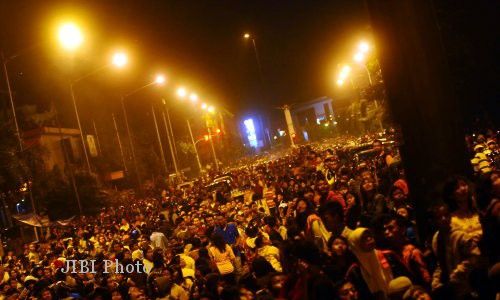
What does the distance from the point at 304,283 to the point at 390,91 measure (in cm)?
322

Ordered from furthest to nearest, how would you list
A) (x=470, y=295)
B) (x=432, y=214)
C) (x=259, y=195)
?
(x=259, y=195) → (x=432, y=214) → (x=470, y=295)

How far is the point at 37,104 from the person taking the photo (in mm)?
45844

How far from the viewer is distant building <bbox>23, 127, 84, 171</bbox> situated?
38281 mm

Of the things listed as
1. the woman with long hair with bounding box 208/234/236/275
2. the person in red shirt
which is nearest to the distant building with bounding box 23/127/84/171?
the woman with long hair with bounding box 208/234/236/275

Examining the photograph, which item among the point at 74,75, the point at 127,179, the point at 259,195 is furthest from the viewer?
the point at 74,75

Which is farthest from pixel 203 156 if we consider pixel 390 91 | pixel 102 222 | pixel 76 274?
pixel 390 91

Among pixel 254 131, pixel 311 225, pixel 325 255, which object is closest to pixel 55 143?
pixel 311 225

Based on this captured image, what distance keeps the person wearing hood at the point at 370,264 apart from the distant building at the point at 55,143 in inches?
1303

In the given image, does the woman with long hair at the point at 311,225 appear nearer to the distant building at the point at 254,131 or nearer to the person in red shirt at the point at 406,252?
the person in red shirt at the point at 406,252

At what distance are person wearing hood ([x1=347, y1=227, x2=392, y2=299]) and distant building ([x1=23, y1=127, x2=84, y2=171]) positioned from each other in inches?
1303

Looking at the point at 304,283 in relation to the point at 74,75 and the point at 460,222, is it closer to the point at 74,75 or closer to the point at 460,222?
the point at 460,222

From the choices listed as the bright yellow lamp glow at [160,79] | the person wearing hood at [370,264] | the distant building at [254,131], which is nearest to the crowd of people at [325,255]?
the person wearing hood at [370,264]

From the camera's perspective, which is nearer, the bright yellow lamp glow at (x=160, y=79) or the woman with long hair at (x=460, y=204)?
the woman with long hair at (x=460, y=204)

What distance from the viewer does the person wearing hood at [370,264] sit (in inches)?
186
